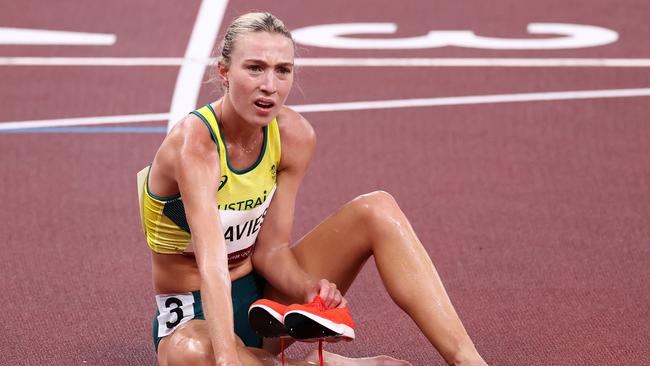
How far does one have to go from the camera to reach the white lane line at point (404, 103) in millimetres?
5902

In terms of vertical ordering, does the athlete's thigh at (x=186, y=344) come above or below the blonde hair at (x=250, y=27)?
below

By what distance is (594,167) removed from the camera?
5438mm

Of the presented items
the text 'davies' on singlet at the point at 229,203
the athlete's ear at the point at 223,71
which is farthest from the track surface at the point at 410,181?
the athlete's ear at the point at 223,71

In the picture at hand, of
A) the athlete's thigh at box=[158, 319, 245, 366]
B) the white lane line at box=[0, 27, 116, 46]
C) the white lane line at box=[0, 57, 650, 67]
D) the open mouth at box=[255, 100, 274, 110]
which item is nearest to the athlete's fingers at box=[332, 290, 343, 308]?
the athlete's thigh at box=[158, 319, 245, 366]

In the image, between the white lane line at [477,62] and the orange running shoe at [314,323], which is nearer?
the orange running shoe at [314,323]

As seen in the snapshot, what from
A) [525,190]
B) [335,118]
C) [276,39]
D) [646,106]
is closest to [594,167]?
[525,190]

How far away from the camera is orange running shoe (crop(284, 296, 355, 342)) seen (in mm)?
2871

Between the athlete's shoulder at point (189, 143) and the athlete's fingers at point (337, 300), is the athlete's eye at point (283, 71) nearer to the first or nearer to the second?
the athlete's shoulder at point (189, 143)

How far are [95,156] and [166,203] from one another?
2489 mm

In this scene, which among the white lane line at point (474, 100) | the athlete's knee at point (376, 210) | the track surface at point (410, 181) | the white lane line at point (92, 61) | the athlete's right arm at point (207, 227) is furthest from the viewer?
the white lane line at point (92, 61)

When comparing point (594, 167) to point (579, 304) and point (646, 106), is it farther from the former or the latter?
point (579, 304)

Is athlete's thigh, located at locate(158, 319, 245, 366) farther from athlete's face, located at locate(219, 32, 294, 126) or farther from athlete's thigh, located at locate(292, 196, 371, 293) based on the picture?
athlete's face, located at locate(219, 32, 294, 126)

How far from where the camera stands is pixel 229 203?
3.12 m

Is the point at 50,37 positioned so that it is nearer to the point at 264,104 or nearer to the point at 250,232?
the point at 250,232
